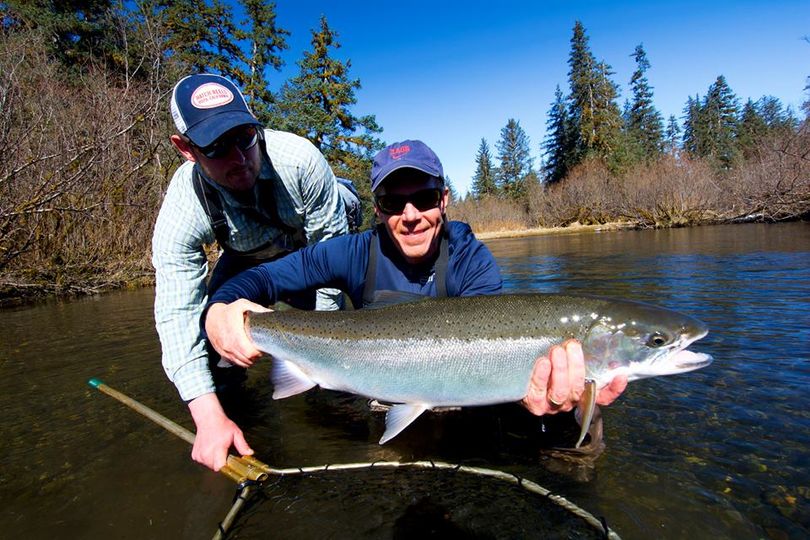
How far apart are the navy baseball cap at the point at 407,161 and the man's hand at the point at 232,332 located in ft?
3.76

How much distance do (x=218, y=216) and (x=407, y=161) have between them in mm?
1441

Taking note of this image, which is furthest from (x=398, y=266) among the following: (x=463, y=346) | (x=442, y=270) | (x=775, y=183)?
(x=775, y=183)

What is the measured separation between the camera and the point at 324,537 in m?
2.35

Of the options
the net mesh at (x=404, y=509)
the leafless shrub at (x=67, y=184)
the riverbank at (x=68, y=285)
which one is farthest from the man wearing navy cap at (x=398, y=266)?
the riverbank at (x=68, y=285)

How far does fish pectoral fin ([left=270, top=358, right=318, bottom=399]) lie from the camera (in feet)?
9.41

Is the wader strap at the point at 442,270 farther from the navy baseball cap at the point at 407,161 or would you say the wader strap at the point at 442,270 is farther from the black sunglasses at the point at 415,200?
the navy baseball cap at the point at 407,161

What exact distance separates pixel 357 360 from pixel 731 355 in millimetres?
3769

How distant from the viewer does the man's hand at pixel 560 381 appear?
2418 mm

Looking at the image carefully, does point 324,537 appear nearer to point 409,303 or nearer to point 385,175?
point 409,303

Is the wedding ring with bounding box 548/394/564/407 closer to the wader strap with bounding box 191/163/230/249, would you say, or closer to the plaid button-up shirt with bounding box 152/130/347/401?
the plaid button-up shirt with bounding box 152/130/347/401

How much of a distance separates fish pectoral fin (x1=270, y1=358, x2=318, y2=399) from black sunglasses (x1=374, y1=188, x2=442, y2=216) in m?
1.17

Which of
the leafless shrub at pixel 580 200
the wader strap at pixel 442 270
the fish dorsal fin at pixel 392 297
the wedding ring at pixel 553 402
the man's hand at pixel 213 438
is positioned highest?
the leafless shrub at pixel 580 200

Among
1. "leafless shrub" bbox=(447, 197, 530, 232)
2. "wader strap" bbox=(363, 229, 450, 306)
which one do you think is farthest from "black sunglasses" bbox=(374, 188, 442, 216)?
"leafless shrub" bbox=(447, 197, 530, 232)

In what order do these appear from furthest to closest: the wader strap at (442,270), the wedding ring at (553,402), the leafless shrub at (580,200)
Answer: the leafless shrub at (580,200), the wader strap at (442,270), the wedding ring at (553,402)
